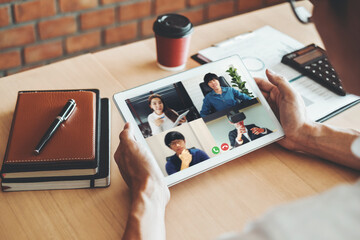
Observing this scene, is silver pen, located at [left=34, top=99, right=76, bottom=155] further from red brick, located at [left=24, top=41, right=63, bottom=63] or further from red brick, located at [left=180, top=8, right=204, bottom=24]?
red brick, located at [left=180, top=8, right=204, bottom=24]

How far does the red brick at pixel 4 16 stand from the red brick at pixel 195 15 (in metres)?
0.89

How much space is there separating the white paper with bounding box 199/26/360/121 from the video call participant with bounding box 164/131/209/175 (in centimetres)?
34

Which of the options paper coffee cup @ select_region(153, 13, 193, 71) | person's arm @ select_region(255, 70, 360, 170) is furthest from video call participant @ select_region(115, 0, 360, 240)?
paper coffee cup @ select_region(153, 13, 193, 71)

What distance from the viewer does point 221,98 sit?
34.4 inches

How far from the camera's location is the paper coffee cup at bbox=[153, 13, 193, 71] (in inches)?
39.0

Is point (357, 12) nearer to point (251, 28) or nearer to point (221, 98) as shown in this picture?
point (221, 98)

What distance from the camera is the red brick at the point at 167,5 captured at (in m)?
1.95

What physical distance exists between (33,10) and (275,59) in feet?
3.59

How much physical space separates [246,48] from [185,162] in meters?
0.52

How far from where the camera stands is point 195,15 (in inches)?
82.3

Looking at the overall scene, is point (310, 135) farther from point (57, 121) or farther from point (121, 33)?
point (121, 33)

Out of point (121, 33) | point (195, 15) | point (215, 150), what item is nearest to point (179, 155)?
point (215, 150)

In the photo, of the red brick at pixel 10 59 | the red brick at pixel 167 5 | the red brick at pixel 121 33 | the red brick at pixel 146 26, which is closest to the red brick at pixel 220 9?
the red brick at pixel 167 5

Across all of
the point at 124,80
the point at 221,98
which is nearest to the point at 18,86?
the point at 124,80
